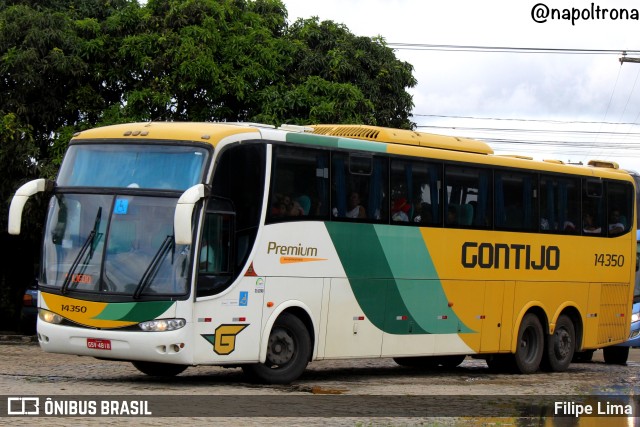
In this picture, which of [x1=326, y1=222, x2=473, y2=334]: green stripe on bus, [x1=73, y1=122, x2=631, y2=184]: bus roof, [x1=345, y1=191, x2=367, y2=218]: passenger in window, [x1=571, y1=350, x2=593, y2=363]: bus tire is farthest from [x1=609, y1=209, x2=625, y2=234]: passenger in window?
[x1=345, y1=191, x2=367, y2=218]: passenger in window

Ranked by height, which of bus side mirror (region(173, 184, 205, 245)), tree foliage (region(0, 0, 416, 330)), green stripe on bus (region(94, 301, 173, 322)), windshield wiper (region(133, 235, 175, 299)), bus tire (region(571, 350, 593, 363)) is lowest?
bus tire (region(571, 350, 593, 363))

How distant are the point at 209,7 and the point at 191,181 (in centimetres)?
1513

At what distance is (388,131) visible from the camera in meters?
19.2

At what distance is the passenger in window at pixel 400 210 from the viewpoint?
1870 cm

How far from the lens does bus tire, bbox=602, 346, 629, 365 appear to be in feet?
87.1

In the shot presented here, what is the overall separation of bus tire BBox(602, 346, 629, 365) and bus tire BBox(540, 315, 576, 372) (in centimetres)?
384

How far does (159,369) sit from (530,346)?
740 cm

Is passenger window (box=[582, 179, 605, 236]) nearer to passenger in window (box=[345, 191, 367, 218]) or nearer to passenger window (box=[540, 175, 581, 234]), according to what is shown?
passenger window (box=[540, 175, 581, 234])

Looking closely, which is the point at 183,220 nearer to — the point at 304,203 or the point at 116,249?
the point at 116,249

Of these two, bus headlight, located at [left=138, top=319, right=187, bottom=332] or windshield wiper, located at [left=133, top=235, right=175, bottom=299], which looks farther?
windshield wiper, located at [left=133, top=235, right=175, bottom=299]

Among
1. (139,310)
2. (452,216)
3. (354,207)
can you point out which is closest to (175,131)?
(139,310)

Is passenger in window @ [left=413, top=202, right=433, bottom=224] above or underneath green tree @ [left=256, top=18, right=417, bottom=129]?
underneath

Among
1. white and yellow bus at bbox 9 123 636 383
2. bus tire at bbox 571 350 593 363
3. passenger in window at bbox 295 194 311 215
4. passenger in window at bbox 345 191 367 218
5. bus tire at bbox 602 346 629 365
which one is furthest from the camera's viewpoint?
bus tire at bbox 571 350 593 363

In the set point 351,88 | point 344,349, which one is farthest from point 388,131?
point 351,88
